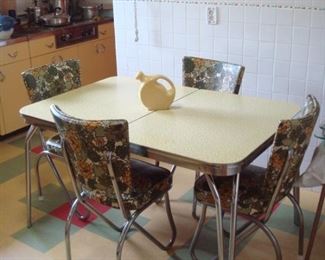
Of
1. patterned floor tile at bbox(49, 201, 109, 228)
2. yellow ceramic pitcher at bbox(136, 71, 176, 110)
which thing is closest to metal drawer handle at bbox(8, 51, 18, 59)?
Result: patterned floor tile at bbox(49, 201, 109, 228)

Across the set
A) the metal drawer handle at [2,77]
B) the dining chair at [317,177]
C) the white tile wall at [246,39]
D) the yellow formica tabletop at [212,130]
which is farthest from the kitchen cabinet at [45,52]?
the dining chair at [317,177]

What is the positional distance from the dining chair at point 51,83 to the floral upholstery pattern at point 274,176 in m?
0.96

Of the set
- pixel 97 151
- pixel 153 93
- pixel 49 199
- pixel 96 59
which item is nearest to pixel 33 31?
pixel 96 59

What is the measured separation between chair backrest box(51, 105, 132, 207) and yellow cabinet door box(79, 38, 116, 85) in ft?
8.47

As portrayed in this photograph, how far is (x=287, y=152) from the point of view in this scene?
1862 millimetres

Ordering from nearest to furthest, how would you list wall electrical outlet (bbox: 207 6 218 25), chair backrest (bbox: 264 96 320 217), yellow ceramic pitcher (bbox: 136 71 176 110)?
chair backrest (bbox: 264 96 320 217)
yellow ceramic pitcher (bbox: 136 71 176 110)
wall electrical outlet (bbox: 207 6 218 25)

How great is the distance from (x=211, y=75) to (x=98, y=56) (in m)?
2.12

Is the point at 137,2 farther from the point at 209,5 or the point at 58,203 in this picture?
the point at 58,203

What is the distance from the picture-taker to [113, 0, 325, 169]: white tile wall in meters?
2.79

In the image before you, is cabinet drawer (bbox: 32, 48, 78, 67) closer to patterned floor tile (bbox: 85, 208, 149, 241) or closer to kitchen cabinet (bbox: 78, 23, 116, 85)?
kitchen cabinet (bbox: 78, 23, 116, 85)

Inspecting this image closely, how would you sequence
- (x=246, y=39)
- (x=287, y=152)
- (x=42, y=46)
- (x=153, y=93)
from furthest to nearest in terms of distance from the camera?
(x=42, y=46) < (x=246, y=39) < (x=153, y=93) < (x=287, y=152)

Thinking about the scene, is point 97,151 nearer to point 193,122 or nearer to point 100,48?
point 193,122

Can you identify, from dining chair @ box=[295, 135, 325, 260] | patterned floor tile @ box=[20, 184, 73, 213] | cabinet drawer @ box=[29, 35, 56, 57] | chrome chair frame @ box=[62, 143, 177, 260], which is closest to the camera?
chrome chair frame @ box=[62, 143, 177, 260]

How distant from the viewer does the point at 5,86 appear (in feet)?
12.7
